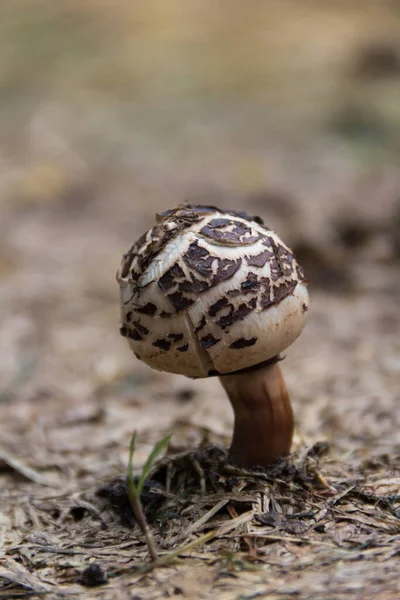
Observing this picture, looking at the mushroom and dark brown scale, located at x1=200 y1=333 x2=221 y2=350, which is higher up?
the mushroom

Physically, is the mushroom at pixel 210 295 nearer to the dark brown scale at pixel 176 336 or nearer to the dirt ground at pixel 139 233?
the dark brown scale at pixel 176 336

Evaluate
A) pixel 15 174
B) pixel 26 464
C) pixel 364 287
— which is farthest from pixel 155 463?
pixel 15 174

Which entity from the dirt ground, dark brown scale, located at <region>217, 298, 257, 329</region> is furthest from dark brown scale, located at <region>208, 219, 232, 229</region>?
the dirt ground

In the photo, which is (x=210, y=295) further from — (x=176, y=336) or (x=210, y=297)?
(x=176, y=336)

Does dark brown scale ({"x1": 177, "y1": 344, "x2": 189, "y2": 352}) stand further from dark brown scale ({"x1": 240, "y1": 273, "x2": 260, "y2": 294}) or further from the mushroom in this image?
dark brown scale ({"x1": 240, "y1": 273, "x2": 260, "y2": 294})

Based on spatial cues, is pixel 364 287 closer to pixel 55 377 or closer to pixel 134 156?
pixel 55 377

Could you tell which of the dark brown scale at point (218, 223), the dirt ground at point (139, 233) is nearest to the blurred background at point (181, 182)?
the dirt ground at point (139, 233)
